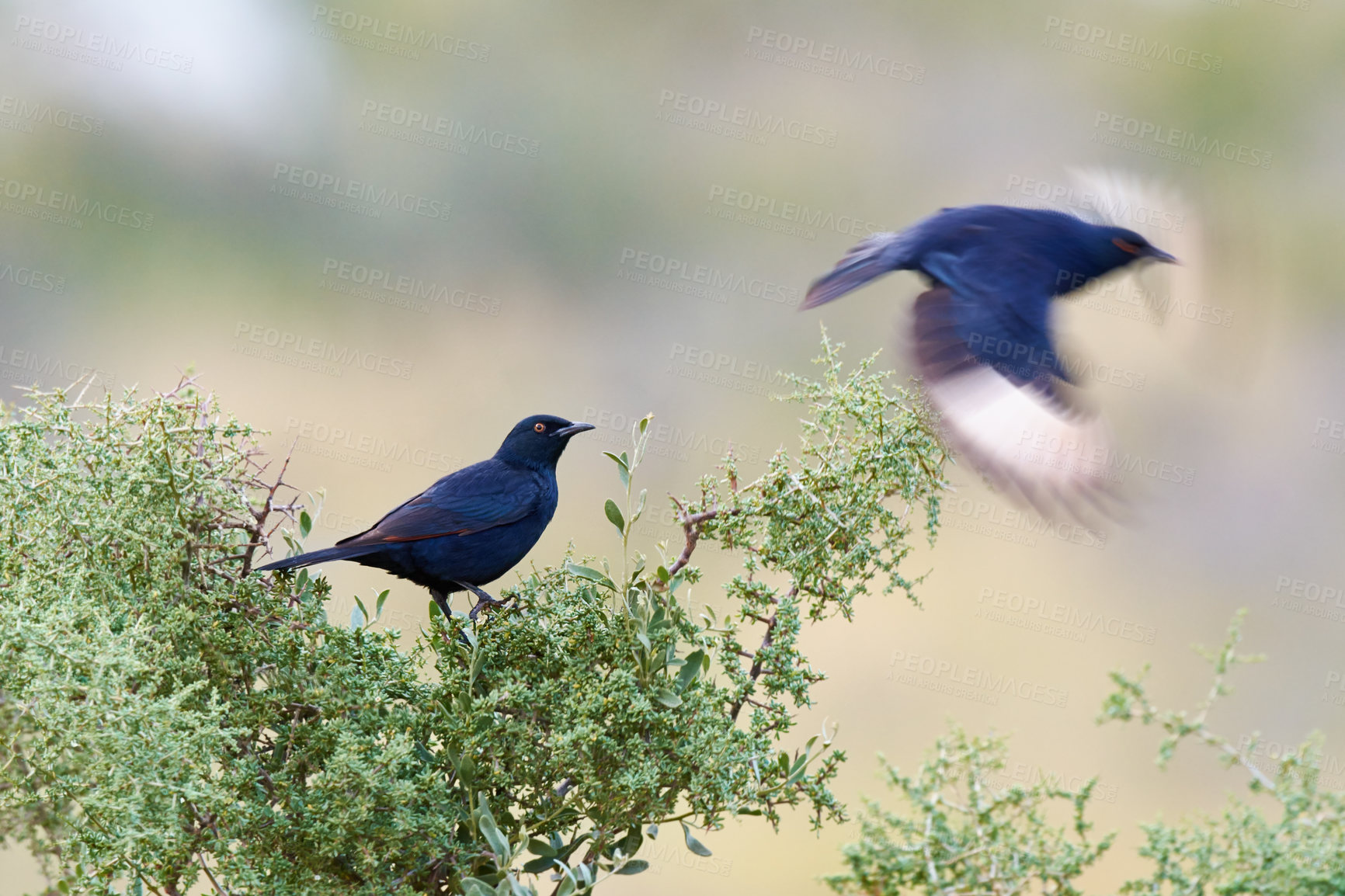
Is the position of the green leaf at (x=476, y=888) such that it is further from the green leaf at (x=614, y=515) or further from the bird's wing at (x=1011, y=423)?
the bird's wing at (x=1011, y=423)

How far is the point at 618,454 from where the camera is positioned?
1.31 metres

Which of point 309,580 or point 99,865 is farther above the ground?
point 309,580

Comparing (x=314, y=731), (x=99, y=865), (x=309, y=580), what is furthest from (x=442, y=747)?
(x=99, y=865)

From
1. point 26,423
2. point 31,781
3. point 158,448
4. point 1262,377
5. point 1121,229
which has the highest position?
point 1262,377

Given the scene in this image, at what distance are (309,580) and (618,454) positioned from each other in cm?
47

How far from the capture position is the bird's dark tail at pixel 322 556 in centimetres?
142

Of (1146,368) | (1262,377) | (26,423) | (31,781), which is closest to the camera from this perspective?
(31,781)

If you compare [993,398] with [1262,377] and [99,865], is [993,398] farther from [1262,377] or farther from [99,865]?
[1262,377]

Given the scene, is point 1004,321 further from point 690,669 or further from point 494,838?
point 494,838
